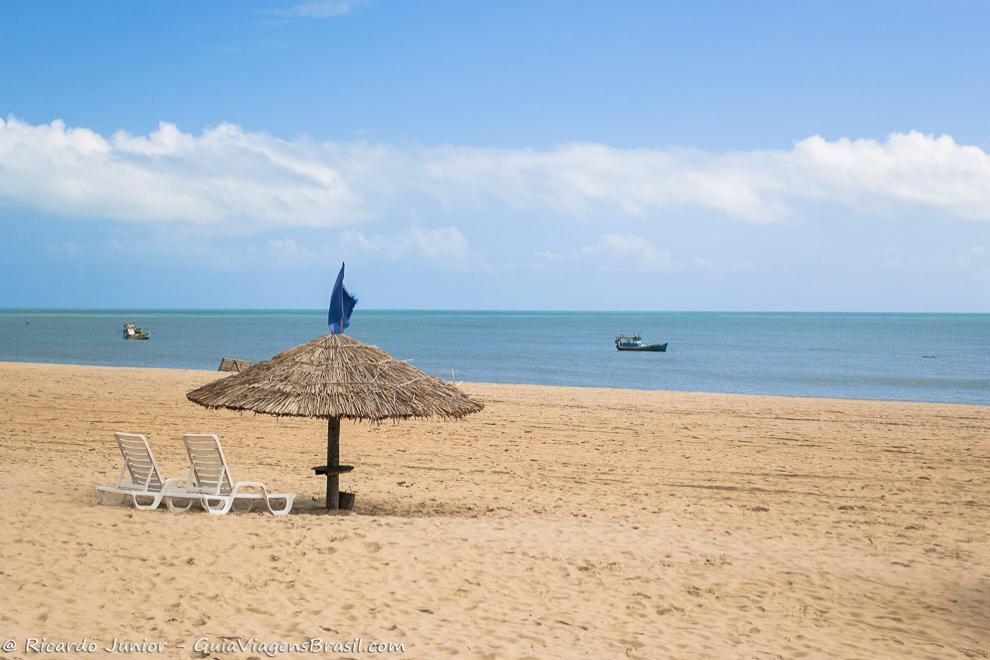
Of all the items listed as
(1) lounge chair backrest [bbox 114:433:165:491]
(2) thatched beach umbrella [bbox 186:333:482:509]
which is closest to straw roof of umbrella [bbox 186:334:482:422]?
(2) thatched beach umbrella [bbox 186:333:482:509]

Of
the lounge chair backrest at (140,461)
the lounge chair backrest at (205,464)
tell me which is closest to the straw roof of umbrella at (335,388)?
the lounge chair backrest at (205,464)

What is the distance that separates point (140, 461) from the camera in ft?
27.6

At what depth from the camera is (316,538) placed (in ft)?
23.8

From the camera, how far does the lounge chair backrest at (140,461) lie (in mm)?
8203

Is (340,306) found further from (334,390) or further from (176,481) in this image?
(176,481)

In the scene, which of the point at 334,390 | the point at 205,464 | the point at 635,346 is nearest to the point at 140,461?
the point at 205,464

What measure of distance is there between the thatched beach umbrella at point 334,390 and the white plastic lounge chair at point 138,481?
70 centimetres

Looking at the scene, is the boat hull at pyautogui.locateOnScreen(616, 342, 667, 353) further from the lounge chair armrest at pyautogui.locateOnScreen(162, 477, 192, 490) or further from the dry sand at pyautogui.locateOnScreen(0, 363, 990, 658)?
the lounge chair armrest at pyautogui.locateOnScreen(162, 477, 192, 490)

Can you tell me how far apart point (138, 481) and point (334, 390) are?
206 cm

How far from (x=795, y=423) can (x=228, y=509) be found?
13526 mm

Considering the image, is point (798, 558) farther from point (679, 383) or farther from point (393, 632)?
point (679, 383)

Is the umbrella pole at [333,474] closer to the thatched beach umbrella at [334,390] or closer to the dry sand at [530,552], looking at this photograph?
the thatched beach umbrella at [334,390]

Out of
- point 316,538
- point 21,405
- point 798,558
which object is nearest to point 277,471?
point 316,538

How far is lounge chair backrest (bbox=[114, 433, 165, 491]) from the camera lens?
26.9ft
